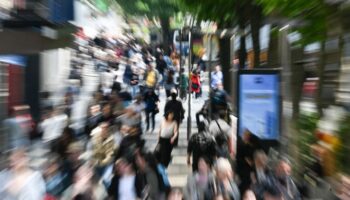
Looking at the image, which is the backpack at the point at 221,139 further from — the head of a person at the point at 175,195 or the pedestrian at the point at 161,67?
the pedestrian at the point at 161,67

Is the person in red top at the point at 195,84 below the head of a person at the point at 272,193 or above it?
above

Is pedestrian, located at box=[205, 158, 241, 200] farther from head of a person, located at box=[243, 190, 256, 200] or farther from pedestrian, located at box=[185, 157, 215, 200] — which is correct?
head of a person, located at box=[243, 190, 256, 200]

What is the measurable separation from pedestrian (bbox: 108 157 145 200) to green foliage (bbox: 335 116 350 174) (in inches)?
121

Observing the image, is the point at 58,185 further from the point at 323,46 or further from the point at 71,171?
the point at 323,46

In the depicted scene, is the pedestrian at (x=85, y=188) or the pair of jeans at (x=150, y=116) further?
the pair of jeans at (x=150, y=116)

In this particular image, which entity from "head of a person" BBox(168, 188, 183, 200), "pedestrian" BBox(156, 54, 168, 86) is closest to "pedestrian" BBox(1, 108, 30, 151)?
"head of a person" BBox(168, 188, 183, 200)

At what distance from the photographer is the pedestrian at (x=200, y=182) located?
7.94 m

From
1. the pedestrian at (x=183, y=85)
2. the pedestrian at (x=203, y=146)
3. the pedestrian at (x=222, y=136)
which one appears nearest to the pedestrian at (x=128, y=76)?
the pedestrian at (x=183, y=85)

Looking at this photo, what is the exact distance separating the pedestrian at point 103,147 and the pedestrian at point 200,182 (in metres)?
2.37

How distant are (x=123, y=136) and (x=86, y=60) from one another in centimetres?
1743

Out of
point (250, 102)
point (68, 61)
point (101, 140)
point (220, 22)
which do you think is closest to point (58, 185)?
point (101, 140)

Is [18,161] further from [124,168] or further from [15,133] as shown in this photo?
[15,133]

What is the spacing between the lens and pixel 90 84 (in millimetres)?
23344

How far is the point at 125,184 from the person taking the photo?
837 cm
